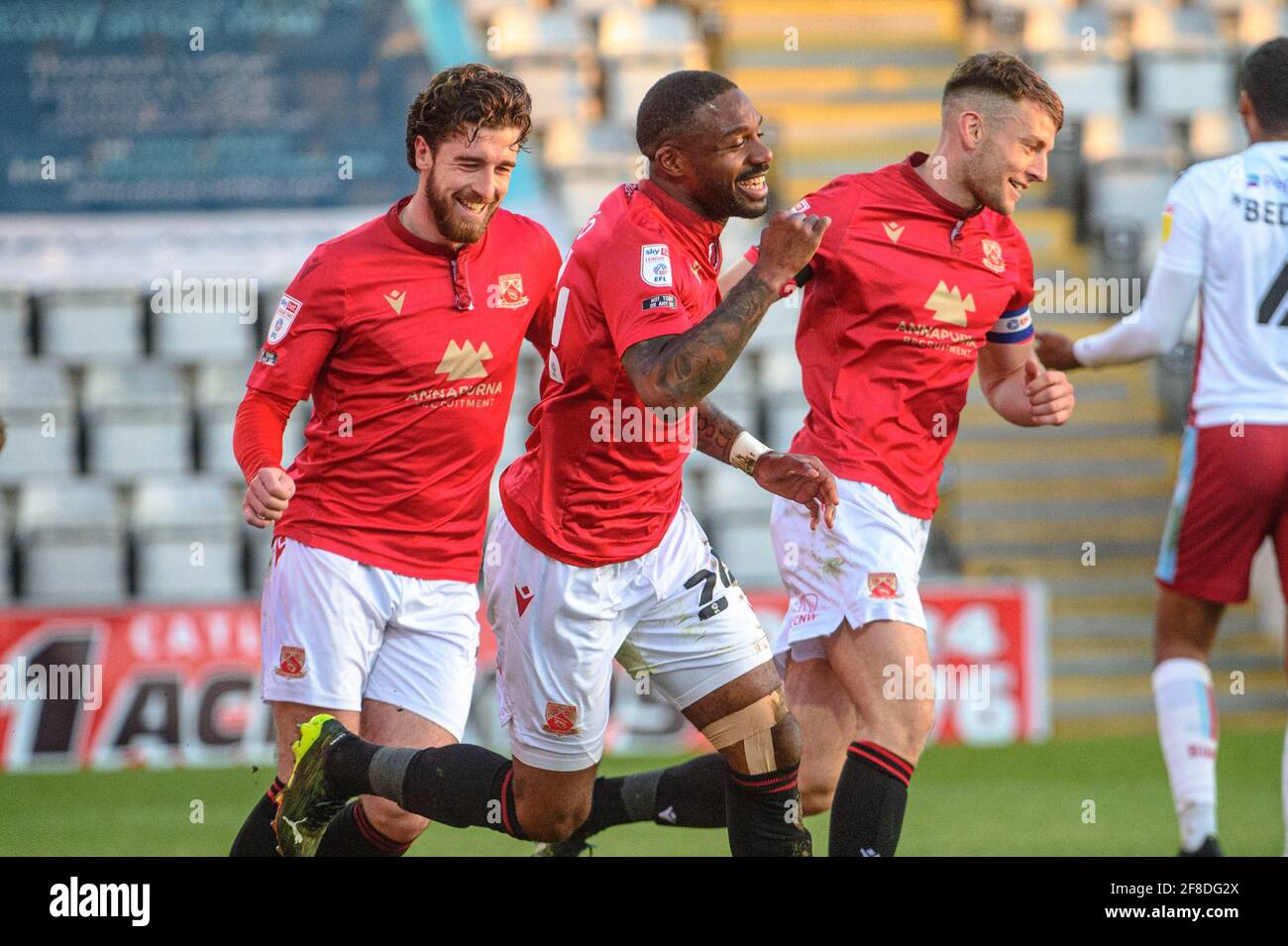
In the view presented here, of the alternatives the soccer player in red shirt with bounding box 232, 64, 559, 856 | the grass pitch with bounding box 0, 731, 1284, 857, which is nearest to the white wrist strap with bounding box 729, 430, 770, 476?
the soccer player in red shirt with bounding box 232, 64, 559, 856

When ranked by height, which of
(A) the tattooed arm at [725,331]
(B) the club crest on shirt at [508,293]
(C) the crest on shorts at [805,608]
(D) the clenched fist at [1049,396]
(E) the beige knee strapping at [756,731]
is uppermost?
(B) the club crest on shirt at [508,293]

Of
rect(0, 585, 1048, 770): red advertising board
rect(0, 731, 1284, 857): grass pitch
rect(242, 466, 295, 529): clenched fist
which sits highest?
rect(242, 466, 295, 529): clenched fist

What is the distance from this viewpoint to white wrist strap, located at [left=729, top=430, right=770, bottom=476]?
431 centimetres

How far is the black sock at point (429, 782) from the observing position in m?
4.22

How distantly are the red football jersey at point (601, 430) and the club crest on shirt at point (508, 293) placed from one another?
37 centimetres

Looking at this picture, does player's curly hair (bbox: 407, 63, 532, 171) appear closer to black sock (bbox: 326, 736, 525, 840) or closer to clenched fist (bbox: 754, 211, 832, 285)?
clenched fist (bbox: 754, 211, 832, 285)

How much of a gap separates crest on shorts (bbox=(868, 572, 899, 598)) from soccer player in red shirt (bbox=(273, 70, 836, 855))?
0.85ft

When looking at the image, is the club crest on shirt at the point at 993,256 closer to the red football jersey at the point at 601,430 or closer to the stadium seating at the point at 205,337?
the red football jersey at the point at 601,430

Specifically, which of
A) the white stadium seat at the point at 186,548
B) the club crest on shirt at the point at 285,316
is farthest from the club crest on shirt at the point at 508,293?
the white stadium seat at the point at 186,548

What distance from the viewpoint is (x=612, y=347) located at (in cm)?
413

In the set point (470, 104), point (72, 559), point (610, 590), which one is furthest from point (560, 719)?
point (72, 559)

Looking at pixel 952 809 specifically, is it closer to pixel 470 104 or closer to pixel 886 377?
pixel 886 377
